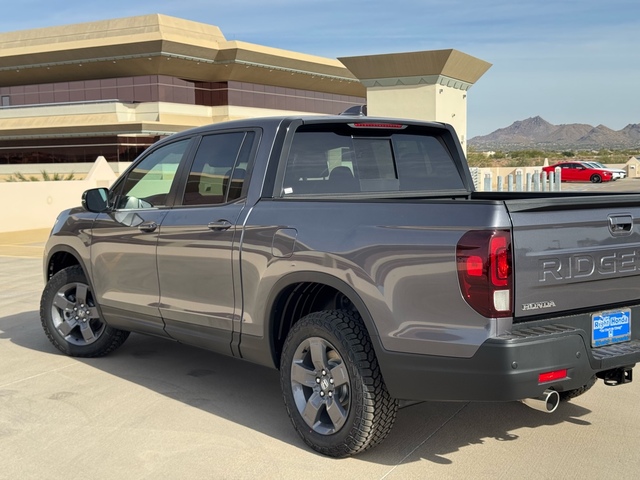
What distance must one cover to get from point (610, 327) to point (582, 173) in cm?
5632

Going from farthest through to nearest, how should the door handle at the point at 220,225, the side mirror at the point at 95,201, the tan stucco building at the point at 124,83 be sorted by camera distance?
the tan stucco building at the point at 124,83, the side mirror at the point at 95,201, the door handle at the point at 220,225

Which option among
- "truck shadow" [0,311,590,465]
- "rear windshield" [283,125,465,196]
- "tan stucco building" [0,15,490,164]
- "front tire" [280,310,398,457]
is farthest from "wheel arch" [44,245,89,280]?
"tan stucco building" [0,15,490,164]

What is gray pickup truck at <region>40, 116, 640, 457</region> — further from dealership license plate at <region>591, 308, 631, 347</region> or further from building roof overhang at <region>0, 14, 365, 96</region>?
building roof overhang at <region>0, 14, 365, 96</region>

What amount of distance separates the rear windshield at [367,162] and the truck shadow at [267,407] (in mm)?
1589

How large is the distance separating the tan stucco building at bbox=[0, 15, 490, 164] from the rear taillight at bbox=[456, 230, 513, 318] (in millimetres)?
44957

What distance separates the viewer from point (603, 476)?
4.68 m

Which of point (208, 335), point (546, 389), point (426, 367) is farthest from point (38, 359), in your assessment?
point (546, 389)

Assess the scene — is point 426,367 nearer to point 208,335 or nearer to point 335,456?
point 335,456

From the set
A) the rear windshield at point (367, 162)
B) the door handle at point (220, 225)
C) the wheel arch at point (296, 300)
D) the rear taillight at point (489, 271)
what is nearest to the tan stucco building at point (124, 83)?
the rear windshield at point (367, 162)

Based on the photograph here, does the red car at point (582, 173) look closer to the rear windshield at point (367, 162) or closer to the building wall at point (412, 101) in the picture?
the building wall at point (412, 101)

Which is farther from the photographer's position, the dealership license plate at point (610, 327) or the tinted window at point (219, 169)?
the tinted window at point (219, 169)

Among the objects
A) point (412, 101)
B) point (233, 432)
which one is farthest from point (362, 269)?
point (412, 101)

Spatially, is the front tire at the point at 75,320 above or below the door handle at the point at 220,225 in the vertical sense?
below

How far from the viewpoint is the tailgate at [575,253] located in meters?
4.36
